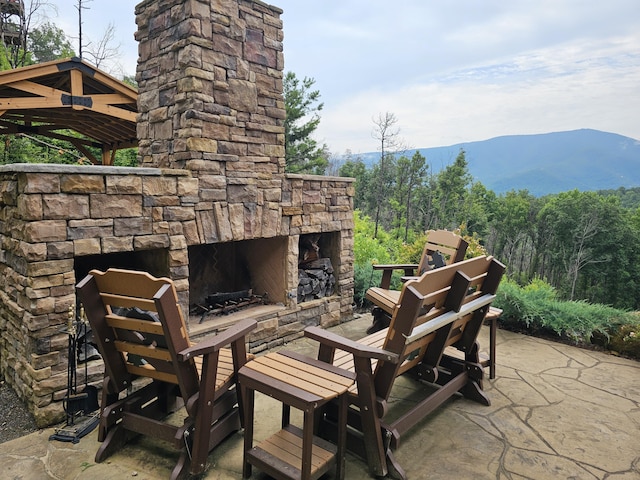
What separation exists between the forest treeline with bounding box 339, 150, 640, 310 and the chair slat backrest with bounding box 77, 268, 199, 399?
775 inches

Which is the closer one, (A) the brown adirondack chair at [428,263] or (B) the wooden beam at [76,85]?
(A) the brown adirondack chair at [428,263]

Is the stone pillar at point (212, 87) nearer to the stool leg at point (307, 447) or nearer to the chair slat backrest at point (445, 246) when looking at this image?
the chair slat backrest at point (445, 246)

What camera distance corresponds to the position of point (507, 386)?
3.08 metres

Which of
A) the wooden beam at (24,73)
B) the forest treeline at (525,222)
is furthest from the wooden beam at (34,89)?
the forest treeline at (525,222)

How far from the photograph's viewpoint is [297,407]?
5.62ft

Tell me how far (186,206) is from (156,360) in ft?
4.72

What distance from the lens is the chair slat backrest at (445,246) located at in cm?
376

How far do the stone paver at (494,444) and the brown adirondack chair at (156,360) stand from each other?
16 cm

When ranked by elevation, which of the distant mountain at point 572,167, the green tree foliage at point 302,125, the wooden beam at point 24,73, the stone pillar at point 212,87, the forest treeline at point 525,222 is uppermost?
the distant mountain at point 572,167

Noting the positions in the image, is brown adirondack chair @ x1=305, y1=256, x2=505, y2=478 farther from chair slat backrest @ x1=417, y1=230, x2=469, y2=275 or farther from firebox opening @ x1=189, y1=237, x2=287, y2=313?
firebox opening @ x1=189, y1=237, x2=287, y2=313

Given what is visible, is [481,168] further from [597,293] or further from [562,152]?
[597,293]

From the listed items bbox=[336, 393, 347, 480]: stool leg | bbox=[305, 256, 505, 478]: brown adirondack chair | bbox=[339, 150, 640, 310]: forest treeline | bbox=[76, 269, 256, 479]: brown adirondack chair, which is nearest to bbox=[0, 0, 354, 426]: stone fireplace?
bbox=[76, 269, 256, 479]: brown adirondack chair

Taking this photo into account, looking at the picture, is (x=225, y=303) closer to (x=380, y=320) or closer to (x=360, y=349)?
(x=380, y=320)

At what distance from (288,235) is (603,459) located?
2933 mm
